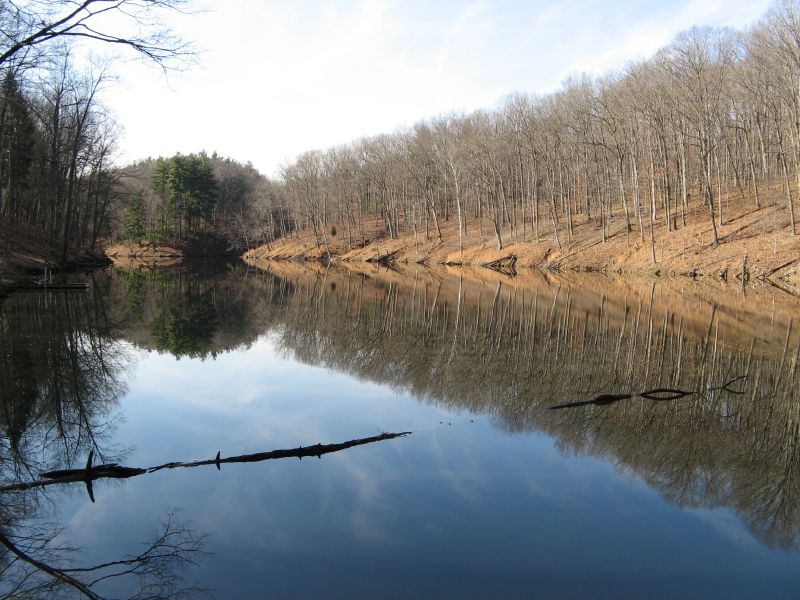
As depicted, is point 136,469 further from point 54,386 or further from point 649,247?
point 649,247

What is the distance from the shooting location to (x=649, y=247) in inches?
1625

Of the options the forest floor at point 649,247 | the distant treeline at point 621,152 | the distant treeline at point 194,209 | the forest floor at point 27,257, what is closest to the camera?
the forest floor at point 27,257

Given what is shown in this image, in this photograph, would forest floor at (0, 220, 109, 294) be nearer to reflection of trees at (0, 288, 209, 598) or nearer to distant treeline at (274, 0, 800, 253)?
reflection of trees at (0, 288, 209, 598)

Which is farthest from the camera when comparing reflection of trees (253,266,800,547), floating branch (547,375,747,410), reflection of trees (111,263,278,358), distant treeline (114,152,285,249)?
distant treeline (114,152,285,249)

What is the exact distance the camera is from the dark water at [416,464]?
5.52m

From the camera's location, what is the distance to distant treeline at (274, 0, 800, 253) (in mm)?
37688

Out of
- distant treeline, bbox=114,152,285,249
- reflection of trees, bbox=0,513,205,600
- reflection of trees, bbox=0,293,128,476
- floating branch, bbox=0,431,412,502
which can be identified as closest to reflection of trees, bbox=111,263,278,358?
reflection of trees, bbox=0,293,128,476

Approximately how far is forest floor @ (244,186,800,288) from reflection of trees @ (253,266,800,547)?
33.9ft

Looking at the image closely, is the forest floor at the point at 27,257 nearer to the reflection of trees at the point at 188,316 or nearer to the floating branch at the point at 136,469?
the reflection of trees at the point at 188,316

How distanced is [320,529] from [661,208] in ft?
169

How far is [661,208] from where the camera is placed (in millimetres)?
50656

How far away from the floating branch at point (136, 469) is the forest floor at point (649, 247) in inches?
1132

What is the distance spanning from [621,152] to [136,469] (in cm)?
4355

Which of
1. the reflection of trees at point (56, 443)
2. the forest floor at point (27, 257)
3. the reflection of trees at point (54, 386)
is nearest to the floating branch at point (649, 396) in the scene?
the reflection of trees at point (56, 443)
